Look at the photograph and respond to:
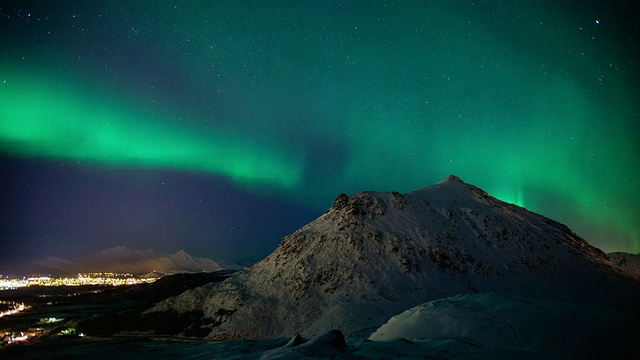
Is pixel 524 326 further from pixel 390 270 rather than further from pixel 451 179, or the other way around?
pixel 451 179

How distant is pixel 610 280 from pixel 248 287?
216 ft

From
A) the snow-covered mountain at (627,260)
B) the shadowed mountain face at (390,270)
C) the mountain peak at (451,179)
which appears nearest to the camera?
the shadowed mountain face at (390,270)

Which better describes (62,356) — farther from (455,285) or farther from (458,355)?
(455,285)

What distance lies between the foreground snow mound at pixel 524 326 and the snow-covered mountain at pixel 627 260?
159947 millimetres

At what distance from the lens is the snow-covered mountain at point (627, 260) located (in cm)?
14104

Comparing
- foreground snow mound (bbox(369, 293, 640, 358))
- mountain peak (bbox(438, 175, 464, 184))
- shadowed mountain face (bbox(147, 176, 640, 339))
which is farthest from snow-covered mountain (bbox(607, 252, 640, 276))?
foreground snow mound (bbox(369, 293, 640, 358))

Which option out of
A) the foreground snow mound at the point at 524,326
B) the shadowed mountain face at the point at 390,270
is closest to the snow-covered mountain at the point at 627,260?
the shadowed mountain face at the point at 390,270

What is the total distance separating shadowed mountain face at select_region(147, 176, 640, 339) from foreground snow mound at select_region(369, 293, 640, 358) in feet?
72.7

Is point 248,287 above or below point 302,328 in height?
above

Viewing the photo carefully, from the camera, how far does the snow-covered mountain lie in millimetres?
141038

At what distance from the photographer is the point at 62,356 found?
32.1 m

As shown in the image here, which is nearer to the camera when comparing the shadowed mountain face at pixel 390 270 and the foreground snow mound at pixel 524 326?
the foreground snow mound at pixel 524 326

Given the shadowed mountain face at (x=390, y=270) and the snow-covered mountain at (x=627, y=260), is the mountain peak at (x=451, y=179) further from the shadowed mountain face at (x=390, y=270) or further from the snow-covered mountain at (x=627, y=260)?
the snow-covered mountain at (x=627, y=260)

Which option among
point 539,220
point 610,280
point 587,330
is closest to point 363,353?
point 587,330
